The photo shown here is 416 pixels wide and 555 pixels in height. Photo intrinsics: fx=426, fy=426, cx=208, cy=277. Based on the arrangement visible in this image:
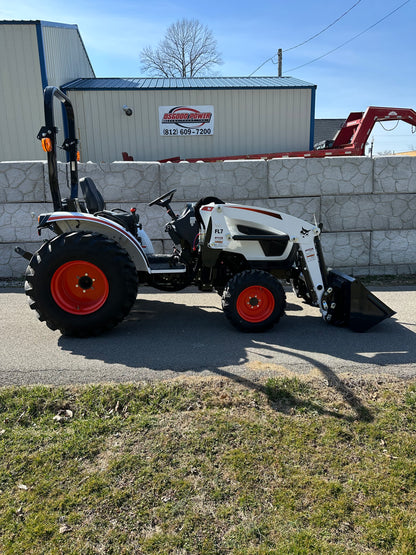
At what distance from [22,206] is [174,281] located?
3.62m

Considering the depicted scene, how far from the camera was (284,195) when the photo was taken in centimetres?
728

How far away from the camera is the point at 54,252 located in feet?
14.2

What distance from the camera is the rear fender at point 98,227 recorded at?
4.50m

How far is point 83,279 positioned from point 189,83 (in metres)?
12.7

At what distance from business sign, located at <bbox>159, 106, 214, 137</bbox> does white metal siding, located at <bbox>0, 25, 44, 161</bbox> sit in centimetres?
401

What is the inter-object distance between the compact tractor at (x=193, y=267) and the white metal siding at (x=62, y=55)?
369 inches

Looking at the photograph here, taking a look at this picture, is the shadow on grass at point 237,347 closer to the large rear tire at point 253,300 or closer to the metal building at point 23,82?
the large rear tire at point 253,300

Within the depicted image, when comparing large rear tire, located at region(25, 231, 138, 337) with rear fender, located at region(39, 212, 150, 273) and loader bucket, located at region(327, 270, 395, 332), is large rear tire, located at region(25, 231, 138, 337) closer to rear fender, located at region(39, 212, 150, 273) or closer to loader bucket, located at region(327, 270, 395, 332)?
rear fender, located at region(39, 212, 150, 273)

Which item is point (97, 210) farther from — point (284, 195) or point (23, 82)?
point (23, 82)

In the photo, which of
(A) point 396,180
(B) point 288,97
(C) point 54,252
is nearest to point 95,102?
(B) point 288,97

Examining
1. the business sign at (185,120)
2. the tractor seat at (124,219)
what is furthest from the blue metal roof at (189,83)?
the tractor seat at (124,219)

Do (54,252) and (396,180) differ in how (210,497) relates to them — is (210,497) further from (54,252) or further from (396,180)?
(396,180)

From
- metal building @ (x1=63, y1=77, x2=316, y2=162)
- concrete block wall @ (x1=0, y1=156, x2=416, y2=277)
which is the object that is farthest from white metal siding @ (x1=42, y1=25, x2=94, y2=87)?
concrete block wall @ (x1=0, y1=156, x2=416, y2=277)

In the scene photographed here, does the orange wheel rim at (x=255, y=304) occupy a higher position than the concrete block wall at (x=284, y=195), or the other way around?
the concrete block wall at (x=284, y=195)
